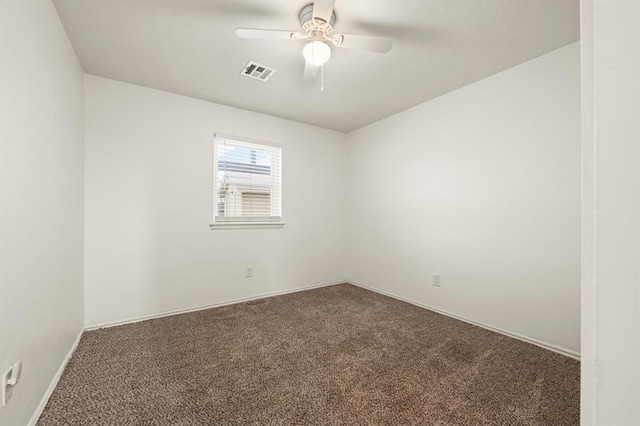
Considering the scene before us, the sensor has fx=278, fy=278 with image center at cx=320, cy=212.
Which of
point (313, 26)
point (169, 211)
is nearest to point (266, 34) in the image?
point (313, 26)

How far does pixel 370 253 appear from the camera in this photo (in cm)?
382

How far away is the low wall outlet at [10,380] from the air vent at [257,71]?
2.36 m

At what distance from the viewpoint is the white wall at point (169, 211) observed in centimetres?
255

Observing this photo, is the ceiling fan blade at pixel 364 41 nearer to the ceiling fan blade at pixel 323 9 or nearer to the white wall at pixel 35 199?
the ceiling fan blade at pixel 323 9

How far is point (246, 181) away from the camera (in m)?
3.38

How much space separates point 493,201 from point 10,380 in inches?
129

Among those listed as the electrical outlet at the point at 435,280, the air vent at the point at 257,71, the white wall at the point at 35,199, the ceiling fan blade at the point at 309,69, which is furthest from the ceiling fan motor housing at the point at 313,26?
the electrical outlet at the point at 435,280

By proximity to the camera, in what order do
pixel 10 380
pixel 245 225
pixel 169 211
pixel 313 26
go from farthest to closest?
pixel 245 225, pixel 169 211, pixel 313 26, pixel 10 380

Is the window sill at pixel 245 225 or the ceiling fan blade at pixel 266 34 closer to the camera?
the ceiling fan blade at pixel 266 34

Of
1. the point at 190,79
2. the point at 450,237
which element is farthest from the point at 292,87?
the point at 450,237

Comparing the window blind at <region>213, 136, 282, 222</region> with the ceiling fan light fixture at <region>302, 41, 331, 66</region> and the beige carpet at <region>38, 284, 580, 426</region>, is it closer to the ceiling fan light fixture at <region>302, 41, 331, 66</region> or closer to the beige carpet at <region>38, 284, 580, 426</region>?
the beige carpet at <region>38, 284, 580, 426</region>

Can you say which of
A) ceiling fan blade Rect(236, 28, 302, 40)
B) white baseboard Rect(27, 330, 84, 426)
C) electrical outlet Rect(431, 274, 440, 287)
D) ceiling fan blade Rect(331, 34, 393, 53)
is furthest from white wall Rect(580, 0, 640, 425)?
electrical outlet Rect(431, 274, 440, 287)

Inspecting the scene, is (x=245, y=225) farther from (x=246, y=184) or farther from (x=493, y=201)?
(x=493, y=201)

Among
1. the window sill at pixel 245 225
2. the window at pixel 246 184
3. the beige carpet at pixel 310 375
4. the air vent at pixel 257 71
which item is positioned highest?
the air vent at pixel 257 71
